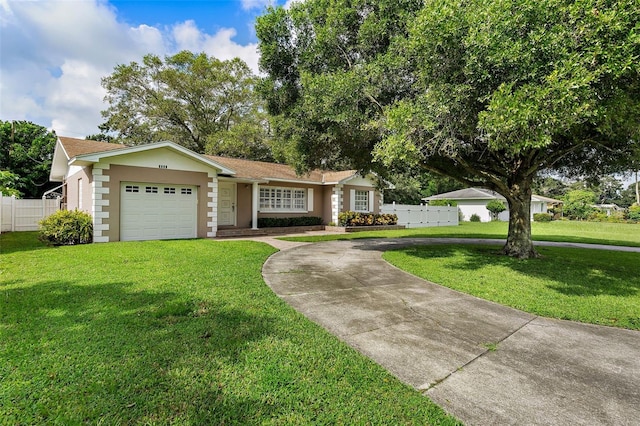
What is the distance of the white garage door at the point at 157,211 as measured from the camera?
11.5 meters

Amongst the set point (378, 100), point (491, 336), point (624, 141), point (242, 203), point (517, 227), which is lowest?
point (491, 336)

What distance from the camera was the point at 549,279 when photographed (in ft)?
22.2

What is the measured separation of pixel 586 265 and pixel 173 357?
1017 cm

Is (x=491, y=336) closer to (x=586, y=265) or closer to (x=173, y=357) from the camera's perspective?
(x=173, y=357)

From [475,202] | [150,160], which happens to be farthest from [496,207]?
[150,160]

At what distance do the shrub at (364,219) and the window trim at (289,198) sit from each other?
7.64ft

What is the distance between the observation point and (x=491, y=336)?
3781 mm

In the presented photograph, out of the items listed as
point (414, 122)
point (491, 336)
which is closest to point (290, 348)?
point (491, 336)

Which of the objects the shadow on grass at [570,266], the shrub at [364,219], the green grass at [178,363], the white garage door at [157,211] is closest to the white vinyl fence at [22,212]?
the white garage door at [157,211]

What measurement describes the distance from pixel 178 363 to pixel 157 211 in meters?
10.7

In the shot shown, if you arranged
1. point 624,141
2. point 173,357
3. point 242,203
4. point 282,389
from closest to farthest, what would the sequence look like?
point 282,389 → point 173,357 → point 624,141 → point 242,203

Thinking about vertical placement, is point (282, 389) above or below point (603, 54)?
below

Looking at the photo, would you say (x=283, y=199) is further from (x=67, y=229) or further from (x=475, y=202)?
(x=475, y=202)

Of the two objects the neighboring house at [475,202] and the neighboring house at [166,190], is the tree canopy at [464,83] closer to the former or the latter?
the neighboring house at [166,190]
